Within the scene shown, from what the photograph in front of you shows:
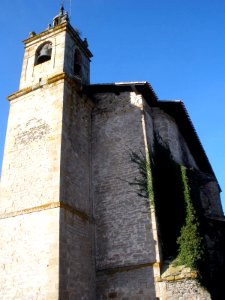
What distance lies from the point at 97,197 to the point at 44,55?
650 cm

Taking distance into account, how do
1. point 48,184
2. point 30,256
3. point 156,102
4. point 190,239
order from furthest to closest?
point 156,102 → point 48,184 → point 190,239 → point 30,256

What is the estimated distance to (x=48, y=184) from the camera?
9.99 metres

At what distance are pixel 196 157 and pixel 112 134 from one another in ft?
19.3

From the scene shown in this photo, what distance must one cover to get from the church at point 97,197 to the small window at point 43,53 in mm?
48

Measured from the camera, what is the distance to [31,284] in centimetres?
872

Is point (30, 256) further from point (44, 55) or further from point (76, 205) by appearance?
point (44, 55)

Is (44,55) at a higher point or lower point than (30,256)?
higher

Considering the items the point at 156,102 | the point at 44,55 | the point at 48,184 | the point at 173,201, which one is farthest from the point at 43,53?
the point at 173,201

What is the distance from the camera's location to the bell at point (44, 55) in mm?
13836

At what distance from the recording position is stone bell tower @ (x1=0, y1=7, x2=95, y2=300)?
8.90m

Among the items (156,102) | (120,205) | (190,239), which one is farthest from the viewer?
(156,102)

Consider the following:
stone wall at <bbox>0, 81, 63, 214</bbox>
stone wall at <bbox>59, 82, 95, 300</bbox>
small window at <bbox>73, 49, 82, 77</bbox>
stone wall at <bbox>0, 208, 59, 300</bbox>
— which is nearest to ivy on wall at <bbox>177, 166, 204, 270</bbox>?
stone wall at <bbox>59, 82, 95, 300</bbox>

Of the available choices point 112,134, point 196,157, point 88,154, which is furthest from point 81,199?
point 196,157

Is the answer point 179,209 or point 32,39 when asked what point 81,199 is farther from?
point 32,39
